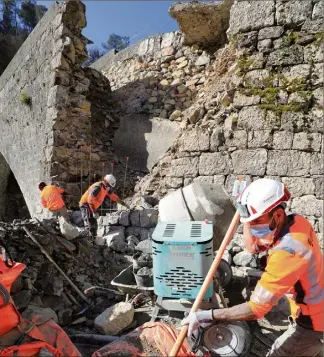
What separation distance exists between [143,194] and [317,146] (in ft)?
9.87

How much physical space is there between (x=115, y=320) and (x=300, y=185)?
284cm

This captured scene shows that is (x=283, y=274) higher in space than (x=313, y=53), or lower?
lower

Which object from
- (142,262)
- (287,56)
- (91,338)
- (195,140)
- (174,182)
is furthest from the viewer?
(174,182)

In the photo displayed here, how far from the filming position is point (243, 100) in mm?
4668

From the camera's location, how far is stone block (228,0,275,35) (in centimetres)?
451

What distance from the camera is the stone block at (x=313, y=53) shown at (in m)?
4.27

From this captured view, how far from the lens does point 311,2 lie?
14.1ft

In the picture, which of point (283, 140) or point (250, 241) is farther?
point (283, 140)

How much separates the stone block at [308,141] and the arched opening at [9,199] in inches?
425

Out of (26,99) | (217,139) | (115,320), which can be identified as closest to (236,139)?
(217,139)

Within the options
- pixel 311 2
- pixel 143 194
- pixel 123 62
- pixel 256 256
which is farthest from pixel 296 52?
pixel 123 62

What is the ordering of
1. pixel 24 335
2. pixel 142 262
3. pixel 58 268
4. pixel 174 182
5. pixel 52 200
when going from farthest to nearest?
pixel 52 200 → pixel 174 182 → pixel 58 268 → pixel 142 262 → pixel 24 335

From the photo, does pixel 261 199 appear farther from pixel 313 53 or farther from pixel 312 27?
pixel 312 27

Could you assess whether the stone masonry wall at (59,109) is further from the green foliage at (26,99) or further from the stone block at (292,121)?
the stone block at (292,121)
